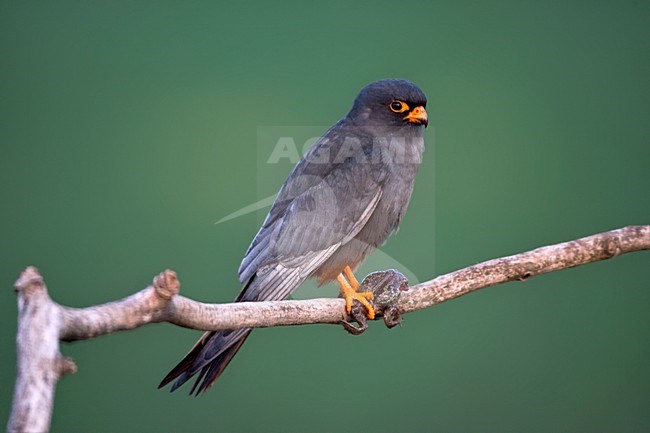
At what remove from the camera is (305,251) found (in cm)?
315

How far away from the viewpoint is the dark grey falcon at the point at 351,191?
10.4 feet

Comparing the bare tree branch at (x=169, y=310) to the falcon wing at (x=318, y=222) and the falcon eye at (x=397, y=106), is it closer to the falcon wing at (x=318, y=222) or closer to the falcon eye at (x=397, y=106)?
the falcon wing at (x=318, y=222)

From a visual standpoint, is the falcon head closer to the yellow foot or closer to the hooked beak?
the hooked beak

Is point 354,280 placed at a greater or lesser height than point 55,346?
greater

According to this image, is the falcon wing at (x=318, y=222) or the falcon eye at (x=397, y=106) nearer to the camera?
the falcon wing at (x=318, y=222)

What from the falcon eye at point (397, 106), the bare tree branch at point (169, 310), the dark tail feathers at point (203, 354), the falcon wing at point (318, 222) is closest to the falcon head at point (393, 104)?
the falcon eye at point (397, 106)

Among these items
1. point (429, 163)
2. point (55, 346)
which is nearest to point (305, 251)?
point (429, 163)

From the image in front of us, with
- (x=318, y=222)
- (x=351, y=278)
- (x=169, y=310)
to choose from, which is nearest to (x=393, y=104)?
(x=318, y=222)

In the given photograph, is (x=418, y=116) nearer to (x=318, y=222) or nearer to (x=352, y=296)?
(x=318, y=222)

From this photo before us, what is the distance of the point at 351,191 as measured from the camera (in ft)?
10.8

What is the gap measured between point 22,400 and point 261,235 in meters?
1.86

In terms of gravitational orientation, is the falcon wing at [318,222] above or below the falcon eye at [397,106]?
below

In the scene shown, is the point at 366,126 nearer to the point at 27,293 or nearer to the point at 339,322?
the point at 339,322

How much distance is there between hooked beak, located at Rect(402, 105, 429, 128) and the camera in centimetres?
328
